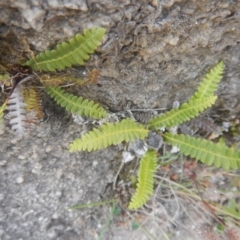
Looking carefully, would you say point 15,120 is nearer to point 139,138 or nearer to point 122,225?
point 139,138

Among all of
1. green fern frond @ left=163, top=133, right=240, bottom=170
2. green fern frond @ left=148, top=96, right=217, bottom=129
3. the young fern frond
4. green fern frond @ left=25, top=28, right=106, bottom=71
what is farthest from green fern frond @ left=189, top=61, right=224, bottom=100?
the young fern frond

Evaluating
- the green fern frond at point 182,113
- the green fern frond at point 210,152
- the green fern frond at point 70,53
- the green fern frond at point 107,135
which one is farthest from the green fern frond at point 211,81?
the green fern frond at point 70,53

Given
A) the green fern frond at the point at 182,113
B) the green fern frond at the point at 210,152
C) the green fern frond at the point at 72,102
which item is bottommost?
the green fern frond at the point at 210,152

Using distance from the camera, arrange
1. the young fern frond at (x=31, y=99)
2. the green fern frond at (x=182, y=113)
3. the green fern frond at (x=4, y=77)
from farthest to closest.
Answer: the green fern frond at (x=182, y=113), the young fern frond at (x=31, y=99), the green fern frond at (x=4, y=77)

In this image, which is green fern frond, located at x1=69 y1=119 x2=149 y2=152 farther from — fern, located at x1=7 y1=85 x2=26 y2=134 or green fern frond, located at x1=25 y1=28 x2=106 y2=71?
green fern frond, located at x1=25 y1=28 x2=106 y2=71

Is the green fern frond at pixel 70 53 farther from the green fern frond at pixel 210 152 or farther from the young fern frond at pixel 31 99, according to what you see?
the green fern frond at pixel 210 152

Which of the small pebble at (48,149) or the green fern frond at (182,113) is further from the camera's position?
the small pebble at (48,149)
